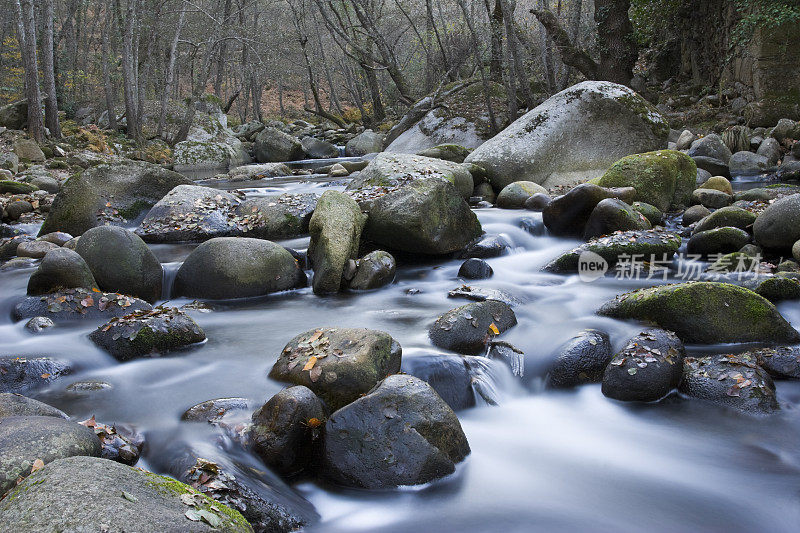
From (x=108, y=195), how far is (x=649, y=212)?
8210 mm

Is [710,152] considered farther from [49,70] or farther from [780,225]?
[49,70]

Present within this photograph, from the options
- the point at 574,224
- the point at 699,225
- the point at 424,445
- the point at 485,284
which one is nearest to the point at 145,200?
the point at 485,284

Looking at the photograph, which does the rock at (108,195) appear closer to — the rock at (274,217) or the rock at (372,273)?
the rock at (274,217)

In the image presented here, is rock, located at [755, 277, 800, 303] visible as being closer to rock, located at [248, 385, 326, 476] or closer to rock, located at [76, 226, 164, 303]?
rock, located at [248, 385, 326, 476]

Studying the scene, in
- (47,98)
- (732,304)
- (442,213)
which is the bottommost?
(732,304)

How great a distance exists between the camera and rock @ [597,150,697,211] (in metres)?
9.60

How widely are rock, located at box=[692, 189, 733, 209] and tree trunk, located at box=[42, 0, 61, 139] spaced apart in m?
16.6

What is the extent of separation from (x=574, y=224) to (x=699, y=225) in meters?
1.65

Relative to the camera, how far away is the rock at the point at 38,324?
526cm

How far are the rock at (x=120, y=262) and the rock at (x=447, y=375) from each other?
3288 mm

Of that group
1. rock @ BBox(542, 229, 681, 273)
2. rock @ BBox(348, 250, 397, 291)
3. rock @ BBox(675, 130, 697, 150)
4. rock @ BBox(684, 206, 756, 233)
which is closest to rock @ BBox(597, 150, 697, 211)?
rock @ BBox(684, 206, 756, 233)

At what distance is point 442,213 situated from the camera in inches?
304

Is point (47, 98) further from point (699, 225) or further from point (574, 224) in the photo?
point (699, 225)

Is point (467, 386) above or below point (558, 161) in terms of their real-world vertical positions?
below
